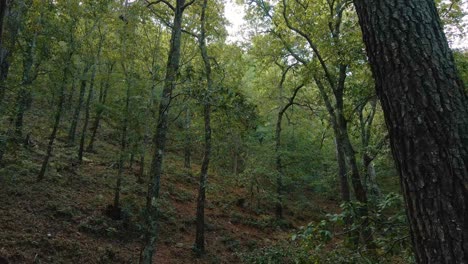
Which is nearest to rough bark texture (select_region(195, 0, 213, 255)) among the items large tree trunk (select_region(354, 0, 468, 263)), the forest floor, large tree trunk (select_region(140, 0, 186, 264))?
the forest floor

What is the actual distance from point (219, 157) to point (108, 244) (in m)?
5.32

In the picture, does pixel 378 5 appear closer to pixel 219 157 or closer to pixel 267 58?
pixel 219 157

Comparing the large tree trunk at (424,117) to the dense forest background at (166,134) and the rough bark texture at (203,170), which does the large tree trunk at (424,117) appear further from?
the rough bark texture at (203,170)

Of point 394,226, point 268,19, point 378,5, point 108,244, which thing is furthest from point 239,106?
point 268,19

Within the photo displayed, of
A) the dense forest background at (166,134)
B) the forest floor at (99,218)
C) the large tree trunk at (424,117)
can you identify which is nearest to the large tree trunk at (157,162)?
the dense forest background at (166,134)

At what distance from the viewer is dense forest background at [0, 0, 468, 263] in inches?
294

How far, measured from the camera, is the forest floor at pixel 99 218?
867 cm

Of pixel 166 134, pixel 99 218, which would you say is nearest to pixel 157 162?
pixel 166 134

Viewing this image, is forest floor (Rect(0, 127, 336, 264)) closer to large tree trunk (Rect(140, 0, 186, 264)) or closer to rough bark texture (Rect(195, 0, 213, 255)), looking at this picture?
rough bark texture (Rect(195, 0, 213, 255))

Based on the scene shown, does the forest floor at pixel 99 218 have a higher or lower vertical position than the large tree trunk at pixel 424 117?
lower

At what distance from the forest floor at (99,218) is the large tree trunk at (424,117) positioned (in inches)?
320

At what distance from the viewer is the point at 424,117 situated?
173 cm

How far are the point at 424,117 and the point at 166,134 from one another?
10835 mm

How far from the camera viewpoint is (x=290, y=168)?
1870cm
